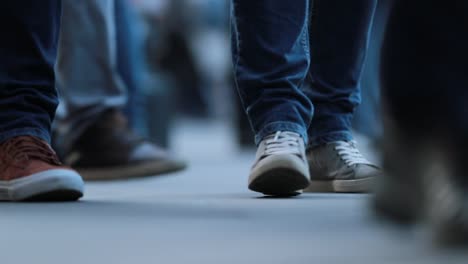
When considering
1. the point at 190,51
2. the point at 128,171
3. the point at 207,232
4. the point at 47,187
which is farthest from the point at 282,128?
the point at 190,51

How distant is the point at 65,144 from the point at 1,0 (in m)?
1.00

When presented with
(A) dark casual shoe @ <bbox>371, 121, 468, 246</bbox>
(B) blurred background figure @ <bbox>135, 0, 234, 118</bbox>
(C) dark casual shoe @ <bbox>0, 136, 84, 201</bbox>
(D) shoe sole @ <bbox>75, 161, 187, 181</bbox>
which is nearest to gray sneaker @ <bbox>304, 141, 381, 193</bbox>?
(C) dark casual shoe @ <bbox>0, 136, 84, 201</bbox>

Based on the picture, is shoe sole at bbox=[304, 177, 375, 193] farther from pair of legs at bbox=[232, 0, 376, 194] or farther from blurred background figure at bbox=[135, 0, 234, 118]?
blurred background figure at bbox=[135, 0, 234, 118]

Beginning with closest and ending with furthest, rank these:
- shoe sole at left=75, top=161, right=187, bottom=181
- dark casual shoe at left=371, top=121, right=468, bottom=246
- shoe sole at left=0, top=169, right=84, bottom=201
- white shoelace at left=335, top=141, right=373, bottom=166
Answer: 1. dark casual shoe at left=371, top=121, right=468, bottom=246
2. shoe sole at left=0, top=169, right=84, bottom=201
3. white shoelace at left=335, top=141, right=373, bottom=166
4. shoe sole at left=75, top=161, right=187, bottom=181

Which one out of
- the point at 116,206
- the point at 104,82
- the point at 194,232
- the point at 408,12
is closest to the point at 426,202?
the point at 408,12

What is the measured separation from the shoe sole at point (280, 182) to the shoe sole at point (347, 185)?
16 cm

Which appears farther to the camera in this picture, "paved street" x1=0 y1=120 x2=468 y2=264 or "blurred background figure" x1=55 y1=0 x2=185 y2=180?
"blurred background figure" x1=55 y1=0 x2=185 y2=180

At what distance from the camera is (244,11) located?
176 cm

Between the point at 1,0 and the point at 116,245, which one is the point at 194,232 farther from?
the point at 1,0

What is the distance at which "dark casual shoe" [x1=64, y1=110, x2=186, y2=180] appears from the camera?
2625 millimetres

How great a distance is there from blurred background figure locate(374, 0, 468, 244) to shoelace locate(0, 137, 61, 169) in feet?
2.50

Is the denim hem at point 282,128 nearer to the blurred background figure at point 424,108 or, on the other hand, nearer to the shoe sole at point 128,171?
the blurred background figure at point 424,108

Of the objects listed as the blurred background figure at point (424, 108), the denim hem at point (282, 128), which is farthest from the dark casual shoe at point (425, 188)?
the denim hem at point (282, 128)

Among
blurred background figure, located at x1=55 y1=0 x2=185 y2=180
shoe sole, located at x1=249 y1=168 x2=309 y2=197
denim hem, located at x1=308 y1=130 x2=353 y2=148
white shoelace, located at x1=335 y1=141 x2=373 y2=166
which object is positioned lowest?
shoe sole, located at x1=249 y1=168 x2=309 y2=197
